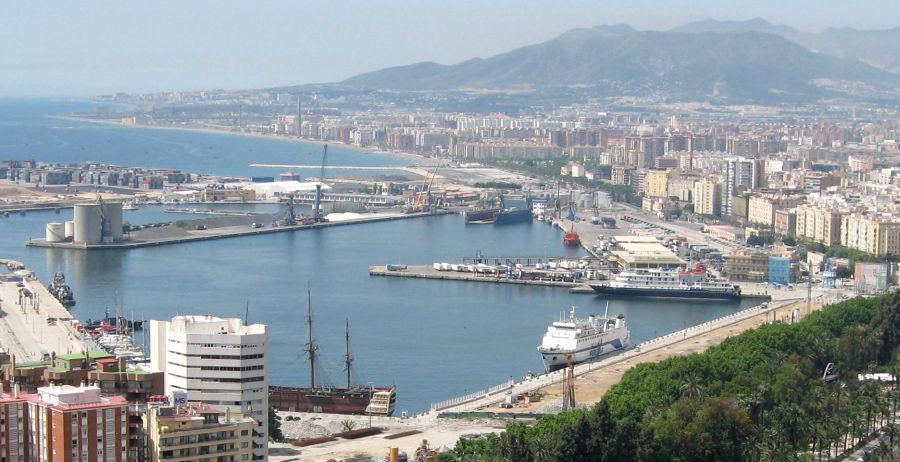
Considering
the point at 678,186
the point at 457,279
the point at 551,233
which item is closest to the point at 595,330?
the point at 457,279

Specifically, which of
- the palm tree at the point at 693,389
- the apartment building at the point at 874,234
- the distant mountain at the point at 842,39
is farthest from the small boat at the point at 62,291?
the distant mountain at the point at 842,39

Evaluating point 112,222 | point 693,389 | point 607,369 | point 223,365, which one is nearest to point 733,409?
point 693,389

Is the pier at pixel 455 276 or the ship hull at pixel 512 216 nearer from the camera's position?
the pier at pixel 455 276

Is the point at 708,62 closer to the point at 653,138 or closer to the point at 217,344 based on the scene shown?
the point at 653,138

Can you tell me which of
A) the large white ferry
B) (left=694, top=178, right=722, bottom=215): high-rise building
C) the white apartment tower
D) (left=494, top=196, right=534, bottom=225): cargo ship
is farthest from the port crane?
the white apartment tower

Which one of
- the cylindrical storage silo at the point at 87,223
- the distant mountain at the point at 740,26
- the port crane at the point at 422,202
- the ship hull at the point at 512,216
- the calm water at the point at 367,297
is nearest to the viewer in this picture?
the calm water at the point at 367,297

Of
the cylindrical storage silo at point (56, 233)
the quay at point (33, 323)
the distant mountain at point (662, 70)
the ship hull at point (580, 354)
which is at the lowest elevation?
the ship hull at point (580, 354)

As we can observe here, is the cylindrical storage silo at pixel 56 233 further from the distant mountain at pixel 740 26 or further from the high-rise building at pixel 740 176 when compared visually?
the distant mountain at pixel 740 26
